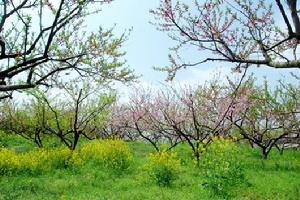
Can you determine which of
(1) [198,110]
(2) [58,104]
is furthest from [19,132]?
(1) [198,110]

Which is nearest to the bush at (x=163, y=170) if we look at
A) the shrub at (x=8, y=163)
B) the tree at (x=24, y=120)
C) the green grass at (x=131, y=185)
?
the green grass at (x=131, y=185)

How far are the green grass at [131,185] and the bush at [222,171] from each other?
0.31 m

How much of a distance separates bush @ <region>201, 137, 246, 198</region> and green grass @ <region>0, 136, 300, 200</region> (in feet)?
1.00

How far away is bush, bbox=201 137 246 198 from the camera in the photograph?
41.1 ft

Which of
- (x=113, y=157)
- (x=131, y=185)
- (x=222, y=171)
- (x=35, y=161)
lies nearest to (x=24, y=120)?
(x=35, y=161)

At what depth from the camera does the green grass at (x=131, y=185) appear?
12.9 metres

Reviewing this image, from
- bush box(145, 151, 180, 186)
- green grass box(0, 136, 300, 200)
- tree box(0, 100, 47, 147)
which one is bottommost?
green grass box(0, 136, 300, 200)

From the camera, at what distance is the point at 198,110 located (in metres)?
26.5

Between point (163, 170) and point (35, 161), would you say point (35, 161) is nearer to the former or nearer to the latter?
point (35, 161)

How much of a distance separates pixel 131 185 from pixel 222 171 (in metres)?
3.37

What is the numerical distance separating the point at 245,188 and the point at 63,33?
24.2 ft

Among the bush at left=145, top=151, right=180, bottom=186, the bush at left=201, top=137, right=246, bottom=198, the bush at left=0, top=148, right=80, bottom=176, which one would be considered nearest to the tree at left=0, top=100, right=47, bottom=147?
the bush at left=0, top=148, right=80, bottom=176

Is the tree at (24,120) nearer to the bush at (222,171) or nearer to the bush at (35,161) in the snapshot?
the bush at (35,161)

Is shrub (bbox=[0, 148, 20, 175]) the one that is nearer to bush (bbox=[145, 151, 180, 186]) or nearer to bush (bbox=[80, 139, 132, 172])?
bush (bbox=[80, 139, 132, 172])
